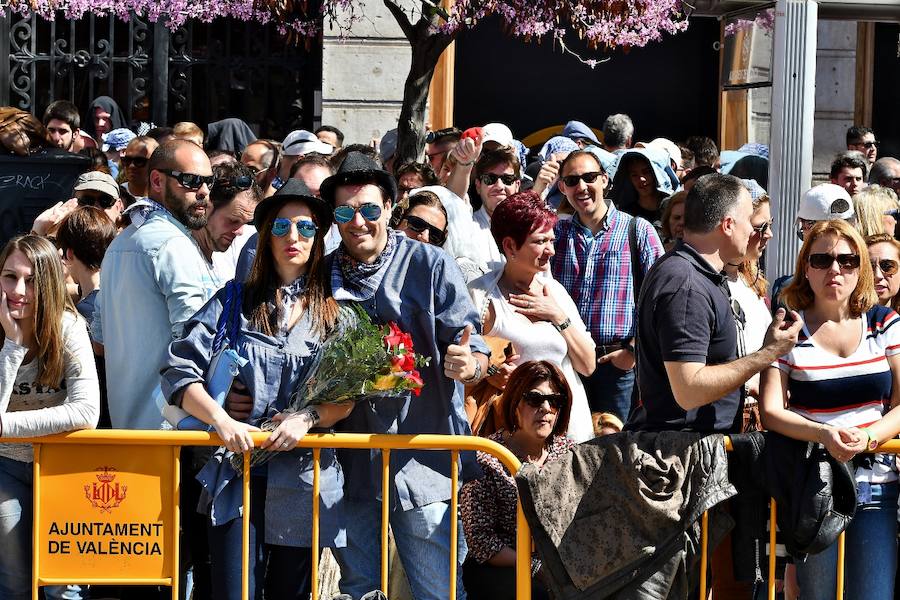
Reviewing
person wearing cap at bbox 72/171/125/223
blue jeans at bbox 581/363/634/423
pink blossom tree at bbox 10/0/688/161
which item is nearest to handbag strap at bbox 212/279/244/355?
blue jeans at bbox 581/363/634/423

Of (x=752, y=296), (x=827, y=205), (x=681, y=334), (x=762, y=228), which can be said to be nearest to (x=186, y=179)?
(x=681, y=334)

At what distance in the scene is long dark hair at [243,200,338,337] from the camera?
5.01 metres

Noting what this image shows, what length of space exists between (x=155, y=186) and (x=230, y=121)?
6.37 meters

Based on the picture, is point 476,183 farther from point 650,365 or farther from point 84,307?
point 650,365

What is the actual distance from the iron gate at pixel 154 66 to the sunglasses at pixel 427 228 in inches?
264

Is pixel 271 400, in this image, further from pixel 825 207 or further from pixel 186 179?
pixel 825 207

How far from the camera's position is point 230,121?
12141 millimetres

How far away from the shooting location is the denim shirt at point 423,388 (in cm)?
509

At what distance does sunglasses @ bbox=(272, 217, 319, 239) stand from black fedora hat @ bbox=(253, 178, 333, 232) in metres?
0.08

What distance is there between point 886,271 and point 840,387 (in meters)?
1.48

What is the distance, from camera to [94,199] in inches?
Answer: 306

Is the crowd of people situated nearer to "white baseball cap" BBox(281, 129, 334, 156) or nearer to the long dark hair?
the long dark hair

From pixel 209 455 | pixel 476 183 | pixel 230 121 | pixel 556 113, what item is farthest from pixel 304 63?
pixel 209 455

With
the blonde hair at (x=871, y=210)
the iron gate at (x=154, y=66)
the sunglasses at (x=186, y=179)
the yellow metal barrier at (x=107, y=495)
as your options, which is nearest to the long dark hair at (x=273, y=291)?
the yellow metal barrier at (x=107, y=495)
